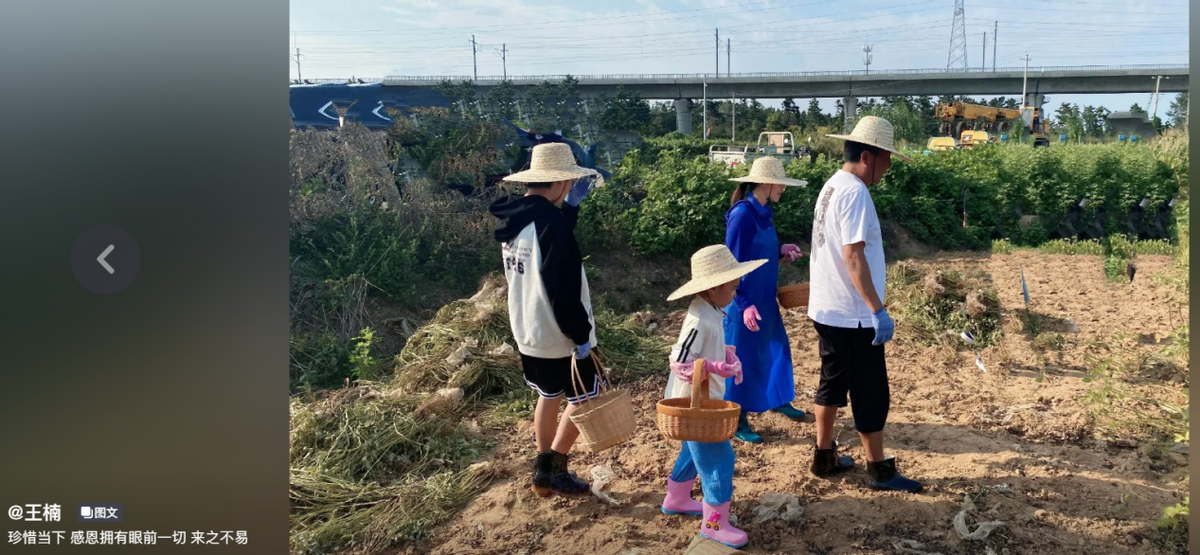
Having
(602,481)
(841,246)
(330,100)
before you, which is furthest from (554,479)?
(330,100)

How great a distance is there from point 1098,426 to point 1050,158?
9918 mm

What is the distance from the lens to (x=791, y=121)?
132 feet

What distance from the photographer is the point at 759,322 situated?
13.7 feet

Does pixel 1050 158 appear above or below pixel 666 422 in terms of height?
above

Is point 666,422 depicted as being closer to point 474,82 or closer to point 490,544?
point 490,544

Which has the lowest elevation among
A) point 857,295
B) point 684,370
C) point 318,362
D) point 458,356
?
point 318,362

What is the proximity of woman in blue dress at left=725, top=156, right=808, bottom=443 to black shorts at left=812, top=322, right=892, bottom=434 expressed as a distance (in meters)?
0.62

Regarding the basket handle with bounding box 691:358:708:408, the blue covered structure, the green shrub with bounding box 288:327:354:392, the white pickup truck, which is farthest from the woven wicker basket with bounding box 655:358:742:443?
the blue covered structure

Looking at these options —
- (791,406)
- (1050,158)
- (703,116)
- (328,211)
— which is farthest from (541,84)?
(791,406)

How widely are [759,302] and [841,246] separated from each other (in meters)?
0.83

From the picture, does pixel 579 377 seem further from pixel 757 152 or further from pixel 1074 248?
pixel 757 152

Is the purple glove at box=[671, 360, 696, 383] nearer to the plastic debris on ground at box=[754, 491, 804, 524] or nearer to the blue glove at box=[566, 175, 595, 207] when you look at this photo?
the plastic debris on ground at box=[754, 491, 804, 524]

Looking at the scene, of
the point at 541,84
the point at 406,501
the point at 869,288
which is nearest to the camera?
the point at 869,288

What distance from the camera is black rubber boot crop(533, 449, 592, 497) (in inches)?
142
